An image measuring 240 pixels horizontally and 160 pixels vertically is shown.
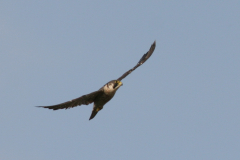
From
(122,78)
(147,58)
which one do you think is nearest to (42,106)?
(122,78)

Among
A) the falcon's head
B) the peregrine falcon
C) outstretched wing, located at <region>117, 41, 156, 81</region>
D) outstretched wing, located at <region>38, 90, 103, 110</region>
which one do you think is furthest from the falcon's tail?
outstretched wing, located at <region>117, 41, 156, 81</region>

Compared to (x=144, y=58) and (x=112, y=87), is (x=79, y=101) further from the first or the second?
(x=144, y=58)

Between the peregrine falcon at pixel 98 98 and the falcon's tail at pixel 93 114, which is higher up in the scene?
the peregrine falcon at pixel 98 98

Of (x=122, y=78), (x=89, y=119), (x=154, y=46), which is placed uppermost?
(x=154, y=46)

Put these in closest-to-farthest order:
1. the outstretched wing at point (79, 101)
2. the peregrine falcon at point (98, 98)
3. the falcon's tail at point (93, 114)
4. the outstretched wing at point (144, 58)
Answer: the outstretched wing at point (79, 101) → the peregrine falcon at point (98, 98) → the falcon's tail at point (93, 114) → the outstretched wing at point (144, 58)

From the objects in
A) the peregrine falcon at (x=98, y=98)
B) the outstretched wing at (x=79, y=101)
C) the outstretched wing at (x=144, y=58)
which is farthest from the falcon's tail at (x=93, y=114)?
the outstretched wing at (x=144, y=58)

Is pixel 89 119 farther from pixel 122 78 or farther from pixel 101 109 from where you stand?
pixel 122 78

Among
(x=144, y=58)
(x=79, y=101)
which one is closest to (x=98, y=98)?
(x=79, y=101)

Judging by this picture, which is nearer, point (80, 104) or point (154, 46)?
point (80, 104)

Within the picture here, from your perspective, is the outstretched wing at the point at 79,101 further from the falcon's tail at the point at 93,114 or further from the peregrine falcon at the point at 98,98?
the falcon's tail at the point at 93,114

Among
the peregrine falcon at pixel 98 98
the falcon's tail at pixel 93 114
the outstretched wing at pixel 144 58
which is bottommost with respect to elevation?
the falcon's tail at pixel 93 114

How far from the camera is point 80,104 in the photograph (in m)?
21.1

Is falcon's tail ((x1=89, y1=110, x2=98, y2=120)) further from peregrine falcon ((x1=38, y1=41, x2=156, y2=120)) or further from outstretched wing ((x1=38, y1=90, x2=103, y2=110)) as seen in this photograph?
outstretched wing ((x1=38, y1=90, x2=103, y2=110))

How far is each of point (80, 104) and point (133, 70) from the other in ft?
15.1
